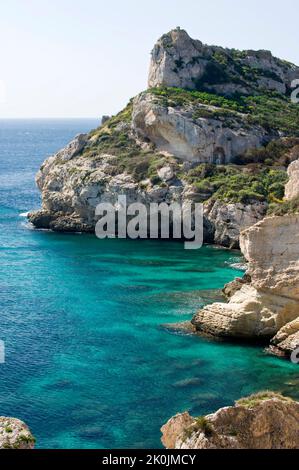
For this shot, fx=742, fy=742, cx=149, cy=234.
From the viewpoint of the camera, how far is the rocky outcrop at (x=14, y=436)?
1881cm

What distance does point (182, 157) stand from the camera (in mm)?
73000

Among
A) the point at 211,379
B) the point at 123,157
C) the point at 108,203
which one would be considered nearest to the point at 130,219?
the point at 108,203

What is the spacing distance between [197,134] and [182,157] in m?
3.19

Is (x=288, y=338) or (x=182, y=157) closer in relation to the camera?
(x=288, y=338)

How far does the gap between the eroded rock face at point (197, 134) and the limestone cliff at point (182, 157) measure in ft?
0.32

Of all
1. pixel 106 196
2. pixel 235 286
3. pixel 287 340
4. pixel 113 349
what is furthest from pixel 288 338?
pixel 106 196

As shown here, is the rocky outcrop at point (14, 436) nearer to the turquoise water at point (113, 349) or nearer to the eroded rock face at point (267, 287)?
the turquoise water at point (113, 349)

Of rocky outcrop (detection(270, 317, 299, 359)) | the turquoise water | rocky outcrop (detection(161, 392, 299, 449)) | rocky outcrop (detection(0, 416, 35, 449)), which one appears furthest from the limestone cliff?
rocky outcrop (detection(0, 416, 35, 449))

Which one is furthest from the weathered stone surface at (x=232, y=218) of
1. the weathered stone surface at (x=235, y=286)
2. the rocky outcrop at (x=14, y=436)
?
the rocky outcrop at (x=14, y=436)

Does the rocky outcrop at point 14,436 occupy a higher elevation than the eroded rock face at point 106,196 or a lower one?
lower

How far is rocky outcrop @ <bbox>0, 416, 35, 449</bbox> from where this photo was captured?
1881cm

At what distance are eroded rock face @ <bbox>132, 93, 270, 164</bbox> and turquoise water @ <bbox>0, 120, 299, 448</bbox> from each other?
42.5 feet

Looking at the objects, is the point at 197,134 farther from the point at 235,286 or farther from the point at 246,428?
the point at 246,428
